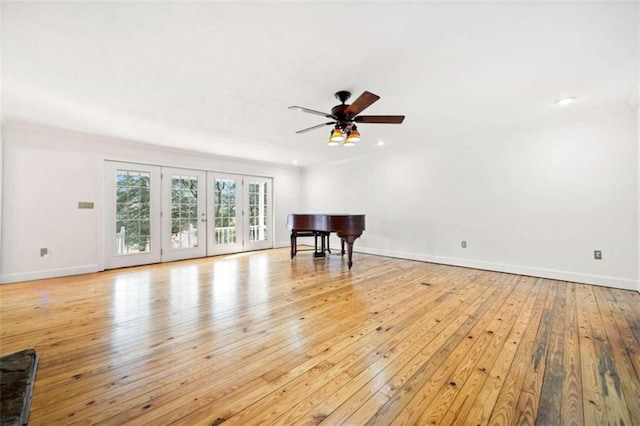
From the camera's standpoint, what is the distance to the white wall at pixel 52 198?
3.86 metres

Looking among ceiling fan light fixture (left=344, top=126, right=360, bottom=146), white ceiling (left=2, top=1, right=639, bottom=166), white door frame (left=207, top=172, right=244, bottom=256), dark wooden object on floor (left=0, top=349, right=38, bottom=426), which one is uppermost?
white ceiling (left=2, top=1, right=639, bottom=166)

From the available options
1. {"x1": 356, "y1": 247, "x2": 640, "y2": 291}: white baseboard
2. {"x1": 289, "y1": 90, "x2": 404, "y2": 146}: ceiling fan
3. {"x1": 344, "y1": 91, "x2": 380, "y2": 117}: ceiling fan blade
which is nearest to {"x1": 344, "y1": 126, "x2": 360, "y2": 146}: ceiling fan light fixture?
{"x1": 289, "y1": 90, "x2": 404, "y2": 146}: ceiling fan

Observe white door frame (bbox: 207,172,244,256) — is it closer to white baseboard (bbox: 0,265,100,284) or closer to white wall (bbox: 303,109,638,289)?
white baseboard (bbox: 0,265,100,284)

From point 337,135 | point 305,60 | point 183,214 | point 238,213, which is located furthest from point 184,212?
point 305,60

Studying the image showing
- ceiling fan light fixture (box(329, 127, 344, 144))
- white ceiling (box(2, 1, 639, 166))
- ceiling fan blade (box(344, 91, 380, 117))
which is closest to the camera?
white ceiling (box(2, 1, 639, 166))

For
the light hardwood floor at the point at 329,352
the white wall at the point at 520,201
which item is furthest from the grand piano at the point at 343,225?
the white wall at the point at 520,201

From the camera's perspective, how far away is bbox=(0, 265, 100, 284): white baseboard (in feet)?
12.5

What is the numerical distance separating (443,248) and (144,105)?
528 cm

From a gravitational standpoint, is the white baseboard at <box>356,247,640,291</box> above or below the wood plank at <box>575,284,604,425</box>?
above

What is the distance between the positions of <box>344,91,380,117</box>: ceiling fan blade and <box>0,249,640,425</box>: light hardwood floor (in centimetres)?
205

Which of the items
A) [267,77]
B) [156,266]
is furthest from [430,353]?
[156,266]

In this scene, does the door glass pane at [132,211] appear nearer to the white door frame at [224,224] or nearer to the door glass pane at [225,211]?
the white door frame at [224,224]

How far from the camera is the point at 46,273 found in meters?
4.07

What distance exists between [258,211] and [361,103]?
503 centimetres
